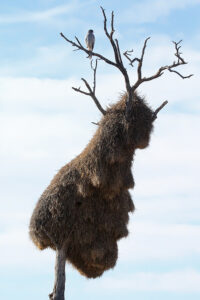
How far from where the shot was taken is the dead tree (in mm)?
17594

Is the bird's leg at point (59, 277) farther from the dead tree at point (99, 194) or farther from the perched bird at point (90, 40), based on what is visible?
the perched bird at point (90, 40)

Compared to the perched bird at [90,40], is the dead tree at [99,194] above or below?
below

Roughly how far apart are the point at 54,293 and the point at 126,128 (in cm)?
430

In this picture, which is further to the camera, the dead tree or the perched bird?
the perched bird

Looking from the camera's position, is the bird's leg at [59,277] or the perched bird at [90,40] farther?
the perched bird at [90,40]

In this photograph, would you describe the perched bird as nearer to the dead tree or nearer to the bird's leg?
the dead tree

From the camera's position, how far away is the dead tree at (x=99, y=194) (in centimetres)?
1759

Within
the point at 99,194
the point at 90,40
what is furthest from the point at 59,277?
the point at 90,40

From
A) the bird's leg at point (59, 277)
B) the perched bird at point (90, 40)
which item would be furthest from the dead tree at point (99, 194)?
the perched bird at point (90, 40)

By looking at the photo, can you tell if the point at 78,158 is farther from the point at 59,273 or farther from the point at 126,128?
the point at 59,273

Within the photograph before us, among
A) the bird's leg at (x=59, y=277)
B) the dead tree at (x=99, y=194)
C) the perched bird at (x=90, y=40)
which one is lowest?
the bird's leg at (x=59, y=277)

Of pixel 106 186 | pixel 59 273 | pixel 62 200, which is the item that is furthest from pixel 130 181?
pixel 59 273

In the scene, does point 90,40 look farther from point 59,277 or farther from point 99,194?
point 59,277

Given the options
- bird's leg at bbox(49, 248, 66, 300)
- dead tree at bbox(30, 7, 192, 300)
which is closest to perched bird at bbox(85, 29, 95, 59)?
dead tree at bbox(30, 7, 192, 300)
